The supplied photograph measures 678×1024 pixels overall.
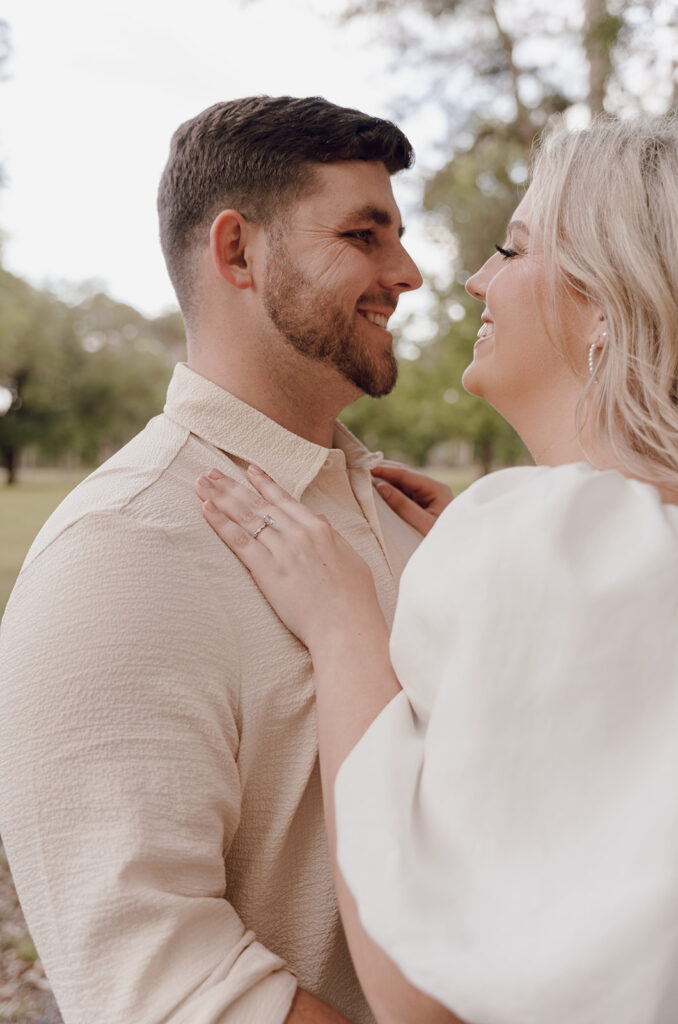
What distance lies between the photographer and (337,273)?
6.47 feet

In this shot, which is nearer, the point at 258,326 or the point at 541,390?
the point at 541,390

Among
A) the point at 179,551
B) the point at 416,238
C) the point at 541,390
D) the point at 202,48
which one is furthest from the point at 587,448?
the point at 416,238

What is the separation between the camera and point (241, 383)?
1.94m

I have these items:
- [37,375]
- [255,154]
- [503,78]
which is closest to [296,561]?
[255,154]

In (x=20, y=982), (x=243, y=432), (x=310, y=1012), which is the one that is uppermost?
(x=243, y=432)

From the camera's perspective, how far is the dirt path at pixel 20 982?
12.6 ft

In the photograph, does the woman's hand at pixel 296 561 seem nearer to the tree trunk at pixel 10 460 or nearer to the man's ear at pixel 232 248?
the man's ear at pixel 232 248

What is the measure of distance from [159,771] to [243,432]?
76 cm

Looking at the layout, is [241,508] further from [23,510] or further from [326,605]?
[23,510]

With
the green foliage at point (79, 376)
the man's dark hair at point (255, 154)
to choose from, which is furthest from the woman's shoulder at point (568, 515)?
the green foliage at point (79, 376)

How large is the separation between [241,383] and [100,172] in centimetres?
939

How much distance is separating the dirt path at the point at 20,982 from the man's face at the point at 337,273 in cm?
332

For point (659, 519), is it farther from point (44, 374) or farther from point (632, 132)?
point (44, 374)

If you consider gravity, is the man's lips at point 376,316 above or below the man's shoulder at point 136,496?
above
